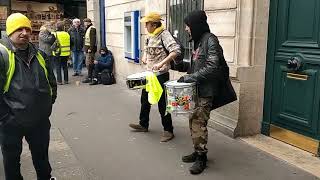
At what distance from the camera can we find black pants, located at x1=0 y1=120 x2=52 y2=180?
313cm

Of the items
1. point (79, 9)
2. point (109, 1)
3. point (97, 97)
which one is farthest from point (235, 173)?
point (79, 9)

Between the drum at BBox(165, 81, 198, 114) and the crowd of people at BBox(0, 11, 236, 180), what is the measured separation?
8 cm

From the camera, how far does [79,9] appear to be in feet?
56.1

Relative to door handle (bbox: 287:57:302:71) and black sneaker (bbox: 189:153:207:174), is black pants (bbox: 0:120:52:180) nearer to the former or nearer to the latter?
black sneaker (bbox: 189:153:207:174)

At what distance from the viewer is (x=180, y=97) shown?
3.85m

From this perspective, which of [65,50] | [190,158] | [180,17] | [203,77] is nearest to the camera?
[203,77]

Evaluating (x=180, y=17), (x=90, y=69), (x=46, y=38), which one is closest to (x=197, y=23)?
(x=180, y=17)

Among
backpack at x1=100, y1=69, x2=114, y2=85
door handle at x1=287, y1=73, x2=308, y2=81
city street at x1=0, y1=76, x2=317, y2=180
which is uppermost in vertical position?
door handle at x1=287, y1=73, x2=308, y2=81

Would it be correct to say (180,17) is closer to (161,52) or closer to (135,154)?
(161,52)

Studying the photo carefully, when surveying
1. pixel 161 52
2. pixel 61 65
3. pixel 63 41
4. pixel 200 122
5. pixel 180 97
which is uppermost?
pixel 63 41

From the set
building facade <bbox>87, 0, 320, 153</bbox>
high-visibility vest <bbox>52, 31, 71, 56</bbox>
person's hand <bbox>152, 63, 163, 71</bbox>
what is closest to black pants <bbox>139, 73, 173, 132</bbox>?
person's hand <bbox>152, 63, 163, 71</bbox>

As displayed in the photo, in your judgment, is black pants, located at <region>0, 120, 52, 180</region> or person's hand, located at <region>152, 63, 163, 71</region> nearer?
black pants, located at <region>0, 120, 52, 180</region>

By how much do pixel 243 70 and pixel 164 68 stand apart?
1071 mm

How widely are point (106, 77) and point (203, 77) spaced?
6.65 m
